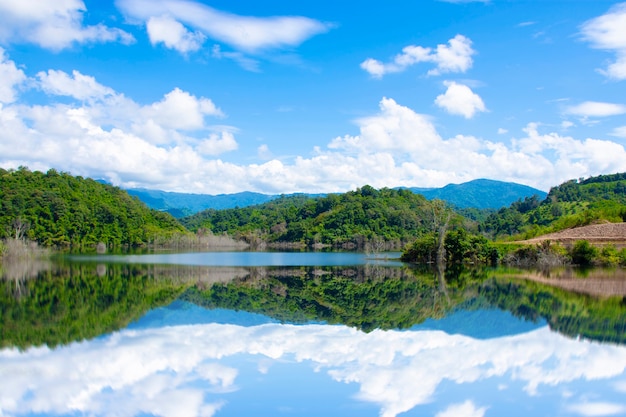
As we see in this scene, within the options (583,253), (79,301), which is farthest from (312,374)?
(583,253)

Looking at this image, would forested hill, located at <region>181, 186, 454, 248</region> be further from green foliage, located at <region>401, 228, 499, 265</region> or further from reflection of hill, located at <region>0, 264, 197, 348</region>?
reflection of hill, located at <region>0, 264, 197, 348</region>

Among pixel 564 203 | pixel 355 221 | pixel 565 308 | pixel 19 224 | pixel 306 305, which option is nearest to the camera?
pixel 565 308

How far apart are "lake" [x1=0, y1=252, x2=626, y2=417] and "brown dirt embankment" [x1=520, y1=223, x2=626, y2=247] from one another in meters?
23.9

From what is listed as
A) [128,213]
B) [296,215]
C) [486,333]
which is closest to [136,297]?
[486,333]

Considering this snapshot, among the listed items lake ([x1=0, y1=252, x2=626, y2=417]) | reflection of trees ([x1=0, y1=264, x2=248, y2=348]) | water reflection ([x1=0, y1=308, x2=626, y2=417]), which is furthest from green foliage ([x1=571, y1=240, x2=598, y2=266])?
water reflection ([x1=0, y1=308, x2=626, y2=417])

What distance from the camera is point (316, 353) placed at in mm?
12680

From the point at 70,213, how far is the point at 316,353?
96.4 m

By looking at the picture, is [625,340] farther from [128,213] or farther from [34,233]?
[128,213]

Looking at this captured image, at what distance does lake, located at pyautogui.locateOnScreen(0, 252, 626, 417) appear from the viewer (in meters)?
9.15

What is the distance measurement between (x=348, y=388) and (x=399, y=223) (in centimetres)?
9702

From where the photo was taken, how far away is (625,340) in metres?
13.7

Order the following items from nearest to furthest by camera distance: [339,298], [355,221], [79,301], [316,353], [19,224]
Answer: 1. [316,353]
2. [79,301]
3. [339,298]
4. [19,224]
5. [355,221]

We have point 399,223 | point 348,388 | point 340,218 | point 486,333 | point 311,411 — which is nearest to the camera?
point 311,411

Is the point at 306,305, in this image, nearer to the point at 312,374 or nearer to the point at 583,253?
the point at 312,374
